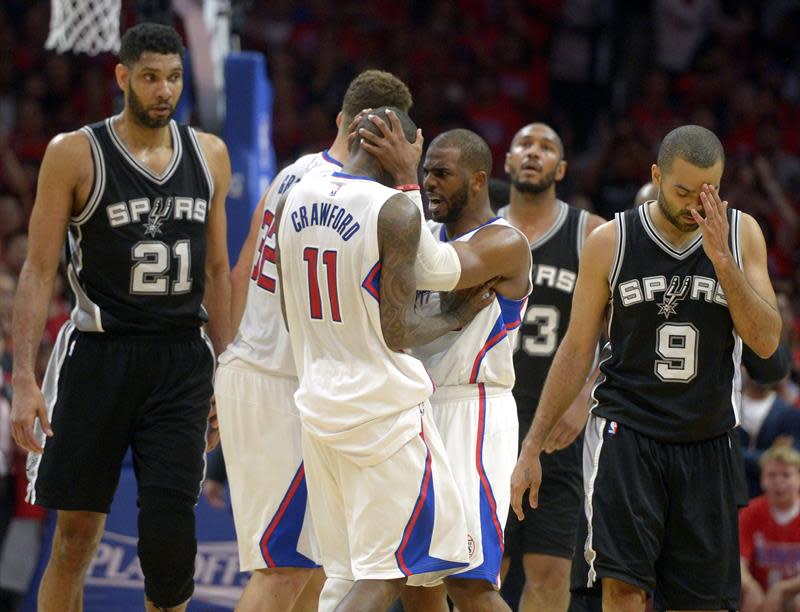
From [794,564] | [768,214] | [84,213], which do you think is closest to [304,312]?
[84,213]

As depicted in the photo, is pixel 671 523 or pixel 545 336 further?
pixel 545 336

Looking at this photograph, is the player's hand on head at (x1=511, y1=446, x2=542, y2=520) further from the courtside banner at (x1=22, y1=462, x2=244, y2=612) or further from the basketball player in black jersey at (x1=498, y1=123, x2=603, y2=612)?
the courtside banner at (x1=22, y1=462, x2=244, y2=612)

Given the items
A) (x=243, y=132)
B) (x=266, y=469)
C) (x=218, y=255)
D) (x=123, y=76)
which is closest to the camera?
(x=266, y=469)

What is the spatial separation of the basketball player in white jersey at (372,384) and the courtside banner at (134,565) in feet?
10.4

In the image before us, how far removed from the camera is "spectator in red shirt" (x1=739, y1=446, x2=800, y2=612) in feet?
25.0

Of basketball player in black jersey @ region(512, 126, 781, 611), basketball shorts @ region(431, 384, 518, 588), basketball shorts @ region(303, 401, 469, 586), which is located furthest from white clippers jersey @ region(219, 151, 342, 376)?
basketball player in black jersey @ region(512, 126, 781, 611)

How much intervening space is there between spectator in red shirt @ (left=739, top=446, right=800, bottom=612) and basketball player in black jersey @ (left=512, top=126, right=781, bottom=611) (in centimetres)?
288

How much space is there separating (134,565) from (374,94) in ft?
12.3

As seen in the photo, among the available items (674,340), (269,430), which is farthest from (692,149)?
(269,430)

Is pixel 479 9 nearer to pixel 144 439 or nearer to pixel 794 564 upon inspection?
pixel 794 564

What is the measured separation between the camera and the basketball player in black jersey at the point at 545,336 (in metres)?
6.34

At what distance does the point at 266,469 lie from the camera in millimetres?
5176

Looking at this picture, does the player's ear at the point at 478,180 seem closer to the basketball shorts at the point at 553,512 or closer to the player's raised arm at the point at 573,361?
the player's raised arm at the point at 573,361

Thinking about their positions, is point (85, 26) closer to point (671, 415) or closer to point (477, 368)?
point (477, 368)
